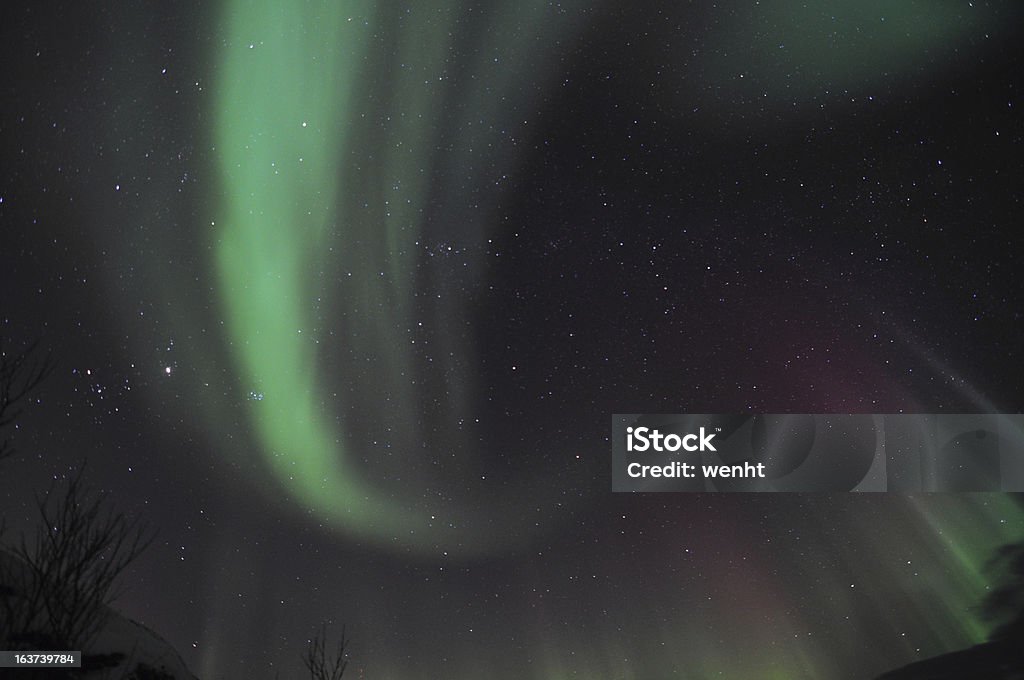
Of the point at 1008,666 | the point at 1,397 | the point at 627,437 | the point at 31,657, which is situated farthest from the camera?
the point at 1008,666

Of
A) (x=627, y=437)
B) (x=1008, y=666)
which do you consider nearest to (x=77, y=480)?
(x=627, y=437)

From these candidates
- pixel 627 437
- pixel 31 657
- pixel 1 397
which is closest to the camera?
pixel 1 397

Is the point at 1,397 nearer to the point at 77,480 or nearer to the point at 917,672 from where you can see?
the point at 77,480

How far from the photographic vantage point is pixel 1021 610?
10012 cm

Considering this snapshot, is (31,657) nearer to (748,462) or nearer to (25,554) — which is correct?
(25,554)

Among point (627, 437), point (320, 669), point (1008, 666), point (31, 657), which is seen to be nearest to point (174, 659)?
point (320, 669)

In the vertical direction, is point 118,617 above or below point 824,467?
below

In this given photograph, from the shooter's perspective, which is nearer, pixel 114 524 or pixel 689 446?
pixel 114 524

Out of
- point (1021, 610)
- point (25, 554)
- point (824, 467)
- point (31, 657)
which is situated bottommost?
point (31, 657)

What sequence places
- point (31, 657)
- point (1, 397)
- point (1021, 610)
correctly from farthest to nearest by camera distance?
point (1021, 610), point (31, 657), point (1, 397)

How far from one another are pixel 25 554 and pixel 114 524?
1263 millimetres

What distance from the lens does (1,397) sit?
Answer: 39.2ft

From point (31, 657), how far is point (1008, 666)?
433 ft

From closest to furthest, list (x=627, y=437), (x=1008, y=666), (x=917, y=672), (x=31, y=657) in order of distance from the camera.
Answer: (x=31, y=657)
(x=627, y=437)
(x=1008, y=666)
(x=917, y=672)
